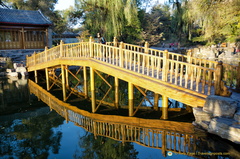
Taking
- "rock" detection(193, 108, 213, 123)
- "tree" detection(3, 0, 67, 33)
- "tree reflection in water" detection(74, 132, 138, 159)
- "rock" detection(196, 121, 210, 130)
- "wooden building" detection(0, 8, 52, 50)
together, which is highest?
"tree" detection(3, 0, 67, 33)

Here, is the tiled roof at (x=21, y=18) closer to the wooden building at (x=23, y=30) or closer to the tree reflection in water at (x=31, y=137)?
the wooden building at (x=23, y=30)

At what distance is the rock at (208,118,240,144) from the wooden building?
20921 millimetres

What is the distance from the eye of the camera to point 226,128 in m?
5.65

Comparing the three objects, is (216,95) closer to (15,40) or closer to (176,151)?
(176,151)

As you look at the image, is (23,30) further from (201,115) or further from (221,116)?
(221,116)

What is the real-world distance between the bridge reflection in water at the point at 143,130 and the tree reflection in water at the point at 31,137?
2.73ft

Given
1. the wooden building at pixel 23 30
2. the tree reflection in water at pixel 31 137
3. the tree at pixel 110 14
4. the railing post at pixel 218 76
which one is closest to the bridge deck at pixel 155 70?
the railing post at pixel 218 76

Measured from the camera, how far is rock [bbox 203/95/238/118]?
587 cm

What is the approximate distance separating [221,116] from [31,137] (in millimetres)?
5916

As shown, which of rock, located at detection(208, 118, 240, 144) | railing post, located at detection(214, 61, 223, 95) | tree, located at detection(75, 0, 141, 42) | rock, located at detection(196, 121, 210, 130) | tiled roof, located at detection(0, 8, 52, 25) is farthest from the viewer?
tiled roof, located at detection(0, 8, 52, 25)

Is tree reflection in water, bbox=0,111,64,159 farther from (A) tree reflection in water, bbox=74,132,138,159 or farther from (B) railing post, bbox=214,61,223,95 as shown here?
(B) railing post, bbox=214,61,223,95

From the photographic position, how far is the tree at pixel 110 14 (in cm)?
1873

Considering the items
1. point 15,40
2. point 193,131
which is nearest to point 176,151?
point 193,131

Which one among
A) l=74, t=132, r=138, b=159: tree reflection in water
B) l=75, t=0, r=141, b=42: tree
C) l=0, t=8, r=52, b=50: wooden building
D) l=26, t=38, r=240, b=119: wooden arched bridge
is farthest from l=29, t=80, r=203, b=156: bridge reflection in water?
l=0, t=8, r=52, b=50: wooden building
